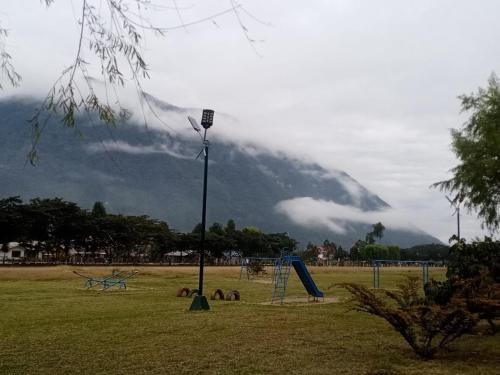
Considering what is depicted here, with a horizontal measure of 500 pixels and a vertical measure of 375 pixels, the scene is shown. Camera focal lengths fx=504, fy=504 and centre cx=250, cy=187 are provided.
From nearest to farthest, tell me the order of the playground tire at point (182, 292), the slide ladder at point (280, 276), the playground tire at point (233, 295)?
the slide ladder at point (280, 276) → the playground tire at point (233, 295) → the playground tire at point (182, 292)

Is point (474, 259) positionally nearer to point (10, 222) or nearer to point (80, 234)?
point (10, 222)

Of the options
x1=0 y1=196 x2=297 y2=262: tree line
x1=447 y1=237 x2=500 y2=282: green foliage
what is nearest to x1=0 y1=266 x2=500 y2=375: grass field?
x1=447 y1=237 x2=500 y2=282: green foliage

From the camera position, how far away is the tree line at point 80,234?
59594 millimetres

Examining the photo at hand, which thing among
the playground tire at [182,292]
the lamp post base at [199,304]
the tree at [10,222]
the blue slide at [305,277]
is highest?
the tree at [10,222]

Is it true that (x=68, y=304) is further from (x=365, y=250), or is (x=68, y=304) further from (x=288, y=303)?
(x=365, y=250)

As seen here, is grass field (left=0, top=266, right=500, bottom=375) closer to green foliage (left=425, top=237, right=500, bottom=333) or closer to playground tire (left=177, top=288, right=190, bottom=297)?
green foliage (left=425, top=237, right=500, bottom=333)

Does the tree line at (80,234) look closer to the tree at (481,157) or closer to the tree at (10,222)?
the tree at (10,222)

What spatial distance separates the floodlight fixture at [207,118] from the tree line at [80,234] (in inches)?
1893

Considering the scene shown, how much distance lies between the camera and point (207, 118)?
53.6 feet

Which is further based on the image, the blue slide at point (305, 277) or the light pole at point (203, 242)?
the blue slide at point (305, 277)

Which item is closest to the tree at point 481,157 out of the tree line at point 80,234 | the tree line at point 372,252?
the tree line at point 80,234

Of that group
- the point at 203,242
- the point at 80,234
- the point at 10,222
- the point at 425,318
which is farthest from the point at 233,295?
the point at 80,234

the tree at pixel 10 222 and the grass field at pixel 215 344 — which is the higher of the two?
the tree at pixel 10 222

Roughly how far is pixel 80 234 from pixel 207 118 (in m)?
53.8
